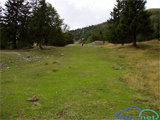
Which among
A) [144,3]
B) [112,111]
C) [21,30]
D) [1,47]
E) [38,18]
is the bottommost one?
[112,111]

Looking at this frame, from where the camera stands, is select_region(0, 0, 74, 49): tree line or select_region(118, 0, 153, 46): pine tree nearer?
select_region(118, 0, 153, 46): pine tree

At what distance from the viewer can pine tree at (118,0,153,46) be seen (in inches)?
1064

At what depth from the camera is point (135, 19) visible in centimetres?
2739

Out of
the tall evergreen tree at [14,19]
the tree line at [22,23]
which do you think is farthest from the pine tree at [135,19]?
the tall evergreen tree at [14,19]

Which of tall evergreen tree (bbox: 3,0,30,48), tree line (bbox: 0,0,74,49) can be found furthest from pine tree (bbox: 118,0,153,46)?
tall evergreen tree (bbox: 3,0,30,48)

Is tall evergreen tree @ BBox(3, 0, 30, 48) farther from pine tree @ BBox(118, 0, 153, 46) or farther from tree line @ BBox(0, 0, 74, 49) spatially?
pine tree @ BBox(118, 0, 153, 46)

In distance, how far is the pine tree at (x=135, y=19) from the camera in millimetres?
27016

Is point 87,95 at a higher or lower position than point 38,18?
lower

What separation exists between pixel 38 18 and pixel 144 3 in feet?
91.5

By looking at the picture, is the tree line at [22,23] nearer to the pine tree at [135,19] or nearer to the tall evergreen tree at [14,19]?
the tall evergreen tree at [14,19]

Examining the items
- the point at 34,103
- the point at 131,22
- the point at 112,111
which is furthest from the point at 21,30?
the point at 112,111

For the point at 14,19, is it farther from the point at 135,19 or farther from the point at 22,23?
the point at 135,19

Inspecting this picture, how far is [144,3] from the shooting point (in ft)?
93.5

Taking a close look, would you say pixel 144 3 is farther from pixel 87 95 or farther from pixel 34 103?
pixel 34 103
